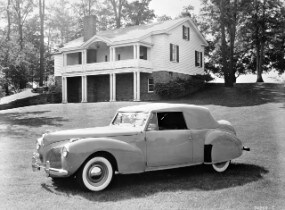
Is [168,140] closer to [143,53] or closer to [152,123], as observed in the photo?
[152,123]

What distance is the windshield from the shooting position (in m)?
7.54

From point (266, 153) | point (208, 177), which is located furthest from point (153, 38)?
point (208, 177)

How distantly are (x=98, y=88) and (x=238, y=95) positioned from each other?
537 inches

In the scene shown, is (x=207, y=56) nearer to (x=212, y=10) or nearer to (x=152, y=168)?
(x=212, y=10)

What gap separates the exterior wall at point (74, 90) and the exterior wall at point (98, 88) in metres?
1.54

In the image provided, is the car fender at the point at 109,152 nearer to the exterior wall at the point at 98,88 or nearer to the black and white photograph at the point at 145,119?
the black and white photograph at the point at 145,119

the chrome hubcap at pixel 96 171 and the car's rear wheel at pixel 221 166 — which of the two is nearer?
the chrome hubcap at pixel 96 171

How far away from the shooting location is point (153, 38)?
3216cm

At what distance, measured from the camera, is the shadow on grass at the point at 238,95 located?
24.6 m

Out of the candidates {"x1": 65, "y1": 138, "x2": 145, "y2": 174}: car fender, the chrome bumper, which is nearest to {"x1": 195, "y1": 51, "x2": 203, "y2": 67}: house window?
{"x1": 65, "y1": 138, "x2": 145, "y2": 174}: car fender

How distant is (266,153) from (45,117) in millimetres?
13826

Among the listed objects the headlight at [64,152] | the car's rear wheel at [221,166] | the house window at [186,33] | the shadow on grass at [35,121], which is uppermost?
the house window at [186,33]

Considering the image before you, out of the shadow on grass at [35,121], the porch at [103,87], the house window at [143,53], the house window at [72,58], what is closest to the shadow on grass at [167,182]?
the shadow on grass at [35,121]

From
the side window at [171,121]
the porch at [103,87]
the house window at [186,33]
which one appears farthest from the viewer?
the house window at [186,33]
